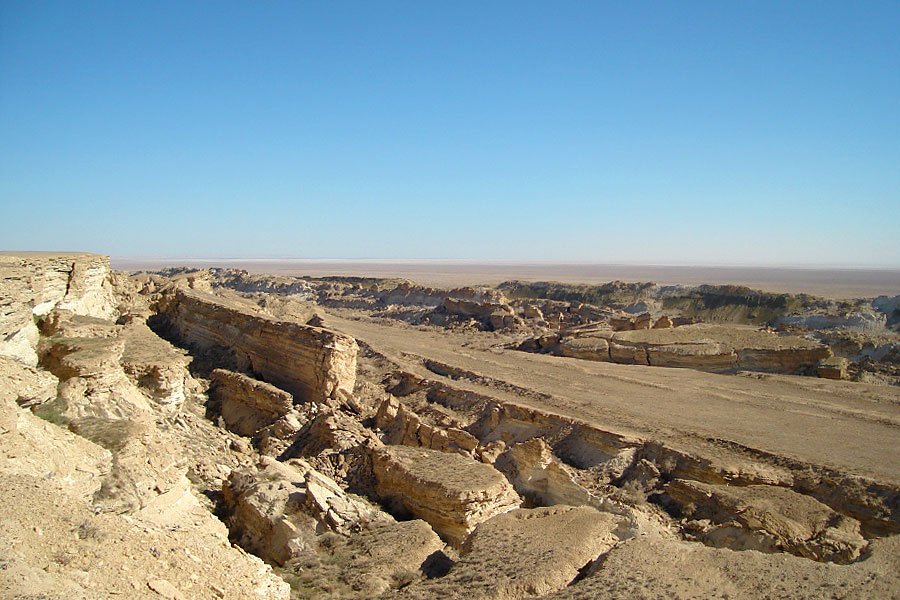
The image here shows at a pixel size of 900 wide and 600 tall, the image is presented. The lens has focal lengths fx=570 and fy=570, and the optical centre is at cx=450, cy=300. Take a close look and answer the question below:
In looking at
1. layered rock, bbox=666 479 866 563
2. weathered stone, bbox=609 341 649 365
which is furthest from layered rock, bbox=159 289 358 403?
weathered stone, bbox=609 341 649 365

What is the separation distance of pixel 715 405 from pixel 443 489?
1238 centimetres

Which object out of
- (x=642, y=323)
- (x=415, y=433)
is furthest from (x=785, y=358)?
(x=415, y=433)

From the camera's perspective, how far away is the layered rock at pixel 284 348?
1623 cm

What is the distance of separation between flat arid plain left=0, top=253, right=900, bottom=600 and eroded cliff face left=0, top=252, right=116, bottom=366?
0.08 m

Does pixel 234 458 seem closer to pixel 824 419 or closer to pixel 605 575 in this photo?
pixel 605 575

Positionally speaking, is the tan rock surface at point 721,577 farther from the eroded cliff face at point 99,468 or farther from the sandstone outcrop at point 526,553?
the eroded cliff face at point 99,468

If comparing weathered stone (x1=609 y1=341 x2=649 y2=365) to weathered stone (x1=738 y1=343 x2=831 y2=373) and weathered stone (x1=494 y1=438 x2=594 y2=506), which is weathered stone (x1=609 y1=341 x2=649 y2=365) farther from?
weathered stone (x1=494 y1=438 x2=594 y2=506)

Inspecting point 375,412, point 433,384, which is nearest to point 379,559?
point 375,412

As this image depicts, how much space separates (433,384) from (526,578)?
14.6 metres

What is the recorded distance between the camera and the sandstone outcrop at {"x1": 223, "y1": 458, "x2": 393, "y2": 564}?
337 inches

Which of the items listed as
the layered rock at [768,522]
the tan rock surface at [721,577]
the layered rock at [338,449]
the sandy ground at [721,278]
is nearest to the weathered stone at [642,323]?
the layered rock at [768,522]

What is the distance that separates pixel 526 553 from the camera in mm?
7730

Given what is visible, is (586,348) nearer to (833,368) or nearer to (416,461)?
(833,368)

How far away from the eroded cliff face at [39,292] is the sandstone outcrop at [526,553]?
9047 mm
